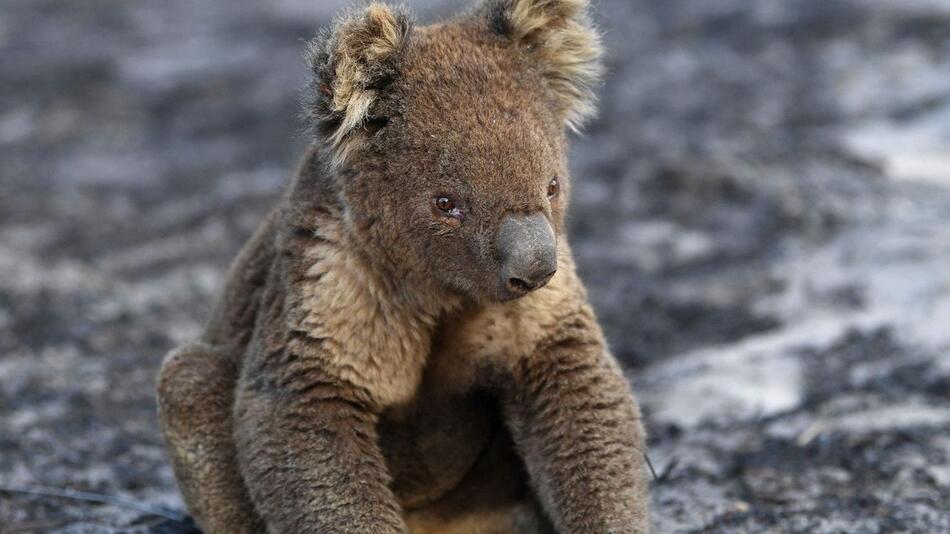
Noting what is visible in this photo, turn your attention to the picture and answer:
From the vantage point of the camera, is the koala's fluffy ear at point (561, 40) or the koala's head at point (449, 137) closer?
the koala's head at point (449, 137)

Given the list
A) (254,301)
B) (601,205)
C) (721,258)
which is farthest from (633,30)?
(254,301)

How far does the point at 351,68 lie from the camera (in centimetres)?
421

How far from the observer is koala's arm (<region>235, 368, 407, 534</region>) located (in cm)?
424

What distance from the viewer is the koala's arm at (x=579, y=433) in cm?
434

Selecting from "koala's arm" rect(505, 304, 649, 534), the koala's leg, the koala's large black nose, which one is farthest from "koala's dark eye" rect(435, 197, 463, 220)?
the koala's leg

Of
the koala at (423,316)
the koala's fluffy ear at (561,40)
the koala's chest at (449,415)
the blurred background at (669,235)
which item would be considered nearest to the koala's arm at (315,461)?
→ the koala at (423,316)

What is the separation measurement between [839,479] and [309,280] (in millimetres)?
2867

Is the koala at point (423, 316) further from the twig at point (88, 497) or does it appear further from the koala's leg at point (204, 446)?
the twig at point (88, 497)

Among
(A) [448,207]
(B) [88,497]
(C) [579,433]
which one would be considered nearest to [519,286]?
(A) [448,207]

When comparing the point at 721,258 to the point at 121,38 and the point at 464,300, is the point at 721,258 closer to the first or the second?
the point at 464,300

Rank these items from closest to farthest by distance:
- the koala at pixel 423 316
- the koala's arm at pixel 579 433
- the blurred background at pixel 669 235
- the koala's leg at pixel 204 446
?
1. the koala at pixel 423 316
2. the koala's arm at pixel 579 433
3. the koala's leg at pixel 204 446
4. the blurred background at pixel 669 235

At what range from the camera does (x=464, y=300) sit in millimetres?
4348

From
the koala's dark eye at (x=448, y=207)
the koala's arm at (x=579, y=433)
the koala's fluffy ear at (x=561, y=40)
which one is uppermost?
the koala's fluffy ear at (x=561, y=40)

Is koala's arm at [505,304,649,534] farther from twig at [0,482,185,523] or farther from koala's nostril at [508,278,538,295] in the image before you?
twig at [0,482,185,523]
